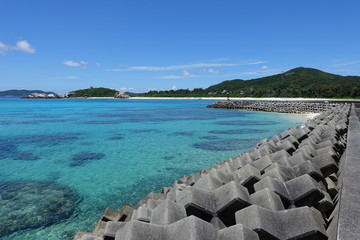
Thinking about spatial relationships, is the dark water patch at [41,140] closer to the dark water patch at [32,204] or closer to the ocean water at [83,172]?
the ocean water at [83,172]

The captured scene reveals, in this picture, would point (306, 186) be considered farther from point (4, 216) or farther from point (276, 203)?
point (4, 216)

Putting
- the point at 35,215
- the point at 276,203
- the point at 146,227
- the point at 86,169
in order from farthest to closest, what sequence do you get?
the point at 86,169 → the point at 35,215 → the point at 276,203 → the point at 146,227

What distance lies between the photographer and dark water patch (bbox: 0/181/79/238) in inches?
252

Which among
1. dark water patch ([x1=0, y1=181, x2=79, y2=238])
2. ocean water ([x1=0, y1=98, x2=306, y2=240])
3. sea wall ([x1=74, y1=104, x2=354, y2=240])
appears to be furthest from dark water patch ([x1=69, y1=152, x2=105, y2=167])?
sea wall ([x1=74, y1=104, x2=354, y2=240])

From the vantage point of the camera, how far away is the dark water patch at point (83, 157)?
12.4 meters

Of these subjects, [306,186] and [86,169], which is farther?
[86,169]

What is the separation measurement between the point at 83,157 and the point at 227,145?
8956 mm

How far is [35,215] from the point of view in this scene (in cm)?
673

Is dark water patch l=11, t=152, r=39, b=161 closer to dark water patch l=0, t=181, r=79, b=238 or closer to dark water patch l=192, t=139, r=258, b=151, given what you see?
dark water patch l=0, t=181, r=79, b=238

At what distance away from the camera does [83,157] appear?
540 inches

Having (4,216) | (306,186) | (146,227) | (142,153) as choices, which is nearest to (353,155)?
(306,186)

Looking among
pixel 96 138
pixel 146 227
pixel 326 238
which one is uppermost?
pixel 146 227

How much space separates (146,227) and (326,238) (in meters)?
1.73

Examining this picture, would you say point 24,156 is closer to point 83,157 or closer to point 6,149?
point 6,149
